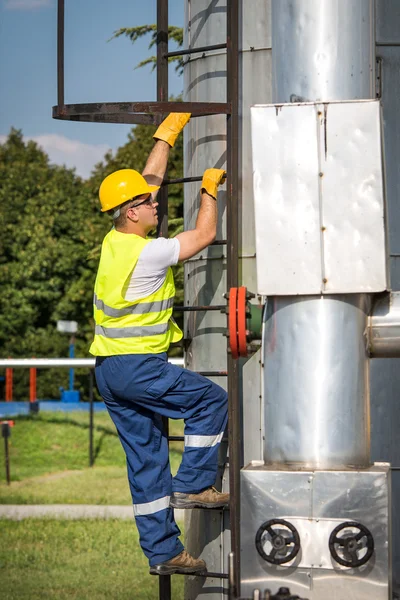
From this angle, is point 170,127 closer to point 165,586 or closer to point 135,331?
point 135,331

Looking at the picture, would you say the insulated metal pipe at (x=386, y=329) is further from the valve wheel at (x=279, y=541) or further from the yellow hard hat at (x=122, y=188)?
the yellow hard hat at (x=122, y=188)

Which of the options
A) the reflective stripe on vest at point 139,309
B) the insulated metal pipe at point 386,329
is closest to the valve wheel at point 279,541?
the insulated metal pipe at point 386,329

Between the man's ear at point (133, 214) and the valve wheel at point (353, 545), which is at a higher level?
the man's ear at point (133, 214)

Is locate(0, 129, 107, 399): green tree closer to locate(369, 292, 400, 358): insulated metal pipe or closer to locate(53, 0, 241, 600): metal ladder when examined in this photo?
locate(53, 0, 241, 600): metal ladder

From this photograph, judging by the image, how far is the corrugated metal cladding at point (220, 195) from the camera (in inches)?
200

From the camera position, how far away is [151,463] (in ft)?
16.6

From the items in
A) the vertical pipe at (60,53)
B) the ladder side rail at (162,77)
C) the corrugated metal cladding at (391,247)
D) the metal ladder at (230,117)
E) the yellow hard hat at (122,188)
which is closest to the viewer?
the metal ladder at (230,117)

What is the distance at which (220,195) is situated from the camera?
17.1 feet

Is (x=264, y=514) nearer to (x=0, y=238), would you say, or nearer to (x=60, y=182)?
(x=0, y=238)

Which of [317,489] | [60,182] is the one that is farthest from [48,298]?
[317,489]

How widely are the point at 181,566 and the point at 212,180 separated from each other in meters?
1.94

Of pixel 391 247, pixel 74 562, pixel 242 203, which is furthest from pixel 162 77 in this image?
pixel 74 562

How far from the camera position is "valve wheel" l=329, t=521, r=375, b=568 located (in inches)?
119

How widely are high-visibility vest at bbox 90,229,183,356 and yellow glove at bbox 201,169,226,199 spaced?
15.9 inches
